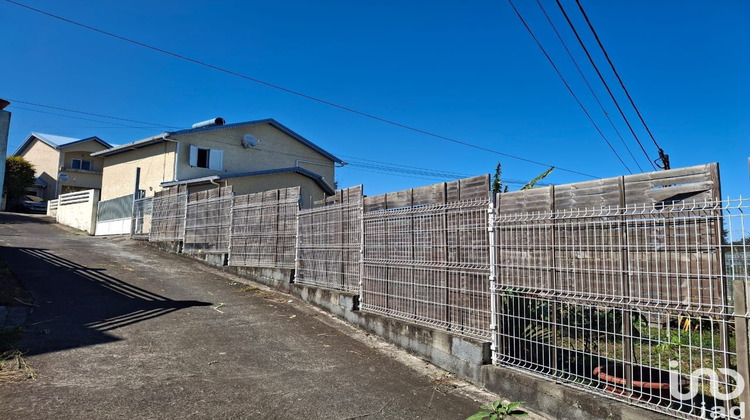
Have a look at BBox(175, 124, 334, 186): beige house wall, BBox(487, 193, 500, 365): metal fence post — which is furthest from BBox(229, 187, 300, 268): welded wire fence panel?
BBox(175, 124, 334, 186): beige house wall

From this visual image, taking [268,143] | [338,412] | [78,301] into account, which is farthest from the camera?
[268,143]

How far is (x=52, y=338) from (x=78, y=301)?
88.2 inches

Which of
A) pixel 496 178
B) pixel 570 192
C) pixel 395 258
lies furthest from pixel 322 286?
pixel 570 192

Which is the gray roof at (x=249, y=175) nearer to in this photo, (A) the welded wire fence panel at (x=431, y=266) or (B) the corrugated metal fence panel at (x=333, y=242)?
(B) the corrugated metal fence panel at (x=333, y=242)

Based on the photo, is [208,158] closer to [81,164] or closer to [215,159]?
[215,159]

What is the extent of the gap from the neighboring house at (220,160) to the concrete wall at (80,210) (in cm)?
174

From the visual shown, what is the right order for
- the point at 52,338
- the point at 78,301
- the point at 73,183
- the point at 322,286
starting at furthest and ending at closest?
1. the point at 73,183
2. the point at 322,286
3. the point at 78,301
4. the point at 52,338

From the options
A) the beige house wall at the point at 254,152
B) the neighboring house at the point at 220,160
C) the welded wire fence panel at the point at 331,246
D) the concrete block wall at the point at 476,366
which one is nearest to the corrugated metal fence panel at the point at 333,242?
the welded wire fence panel at the point at 331,246

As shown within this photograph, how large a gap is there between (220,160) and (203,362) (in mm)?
17863

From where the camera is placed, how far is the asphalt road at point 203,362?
13.6 feet

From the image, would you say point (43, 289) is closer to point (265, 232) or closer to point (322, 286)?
point (265, 232)

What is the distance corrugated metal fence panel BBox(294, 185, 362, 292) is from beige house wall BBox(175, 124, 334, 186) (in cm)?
1362

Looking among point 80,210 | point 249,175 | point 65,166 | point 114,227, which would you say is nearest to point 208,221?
point 249,175

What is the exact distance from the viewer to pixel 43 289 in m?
8.46
